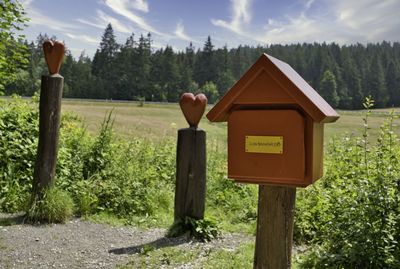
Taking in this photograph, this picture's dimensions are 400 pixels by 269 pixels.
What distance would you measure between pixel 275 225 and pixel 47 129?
3716mm

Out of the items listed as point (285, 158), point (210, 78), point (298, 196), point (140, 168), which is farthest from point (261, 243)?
point (210, 78)

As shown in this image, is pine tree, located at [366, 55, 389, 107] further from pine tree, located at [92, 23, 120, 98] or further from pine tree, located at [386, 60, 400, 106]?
pine tree, located at [92, 23, 120, 98]

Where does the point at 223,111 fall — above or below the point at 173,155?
above

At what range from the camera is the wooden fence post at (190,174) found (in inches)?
199

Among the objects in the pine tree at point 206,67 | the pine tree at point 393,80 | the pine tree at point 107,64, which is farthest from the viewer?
the pine tree at point 393,80

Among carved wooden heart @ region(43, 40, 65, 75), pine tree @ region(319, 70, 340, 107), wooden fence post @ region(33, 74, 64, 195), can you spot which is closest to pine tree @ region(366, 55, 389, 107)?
pine tree @ region(319, 70, 340, 107)

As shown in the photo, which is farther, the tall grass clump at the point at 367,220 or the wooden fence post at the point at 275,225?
the tall grass clump at the point at 367,220

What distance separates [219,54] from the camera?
235 ft

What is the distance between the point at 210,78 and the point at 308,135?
230 ft

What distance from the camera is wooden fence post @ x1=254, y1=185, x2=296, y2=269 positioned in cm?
260

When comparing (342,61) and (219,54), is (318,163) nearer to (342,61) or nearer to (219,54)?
(219,54)

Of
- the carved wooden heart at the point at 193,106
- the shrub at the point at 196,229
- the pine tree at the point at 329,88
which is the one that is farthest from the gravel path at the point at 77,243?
the pine tree at the point at 329,88

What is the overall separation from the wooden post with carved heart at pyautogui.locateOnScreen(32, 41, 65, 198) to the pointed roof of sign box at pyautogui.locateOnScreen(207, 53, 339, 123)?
11.0ft

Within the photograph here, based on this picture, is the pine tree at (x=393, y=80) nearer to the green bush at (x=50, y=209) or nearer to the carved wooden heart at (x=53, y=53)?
the carved wooden heart at (x=53, y=53)
